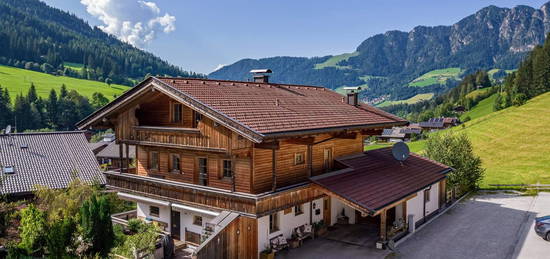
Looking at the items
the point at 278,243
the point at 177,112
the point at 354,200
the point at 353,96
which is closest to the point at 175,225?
the point at 177,112

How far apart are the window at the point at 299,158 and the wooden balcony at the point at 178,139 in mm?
4262

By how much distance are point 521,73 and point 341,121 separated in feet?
310

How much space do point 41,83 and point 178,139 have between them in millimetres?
130166

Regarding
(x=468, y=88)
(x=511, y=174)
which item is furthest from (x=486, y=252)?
(x=468, y=88)

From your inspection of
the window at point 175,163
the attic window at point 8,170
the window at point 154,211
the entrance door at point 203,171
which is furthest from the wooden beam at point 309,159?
the attic window at point 8,170

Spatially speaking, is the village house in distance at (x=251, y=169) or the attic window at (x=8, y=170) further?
the attic window at (x=8, y=170)

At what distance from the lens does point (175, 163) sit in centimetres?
2000

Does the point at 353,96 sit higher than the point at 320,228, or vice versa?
the point at 353,96

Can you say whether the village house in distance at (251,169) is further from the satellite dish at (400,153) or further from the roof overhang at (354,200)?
the satellite dish at (400,153)

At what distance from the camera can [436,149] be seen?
2950 centimetres

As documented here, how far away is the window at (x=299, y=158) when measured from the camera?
730 inches

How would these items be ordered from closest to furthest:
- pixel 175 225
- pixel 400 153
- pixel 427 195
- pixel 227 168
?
pixel 227 168, pixel 175 225, pixel 427 195, pixel 400 153

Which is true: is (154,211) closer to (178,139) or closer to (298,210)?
(178,139)

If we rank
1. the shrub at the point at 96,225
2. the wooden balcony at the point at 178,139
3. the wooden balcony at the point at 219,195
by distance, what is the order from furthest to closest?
the shrub at the point at 96,225, the wooden balcony at the point at 178,139, the wooden balcony at the point at 219,195
